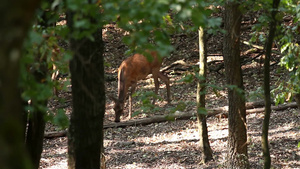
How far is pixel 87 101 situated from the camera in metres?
4.41

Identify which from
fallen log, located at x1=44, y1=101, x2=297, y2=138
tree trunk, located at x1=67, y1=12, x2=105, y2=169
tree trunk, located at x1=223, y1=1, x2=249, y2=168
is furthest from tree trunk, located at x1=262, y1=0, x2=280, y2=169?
fallen log, located at x1=44, y1=101, x2=297, y2=138

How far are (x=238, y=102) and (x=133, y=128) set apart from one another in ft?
16.3

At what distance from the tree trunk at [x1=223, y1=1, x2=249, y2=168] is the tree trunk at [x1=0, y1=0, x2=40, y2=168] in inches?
197

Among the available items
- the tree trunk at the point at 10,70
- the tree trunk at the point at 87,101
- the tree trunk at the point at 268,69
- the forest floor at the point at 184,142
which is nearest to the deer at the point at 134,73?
the forest floor at the point at 184,142

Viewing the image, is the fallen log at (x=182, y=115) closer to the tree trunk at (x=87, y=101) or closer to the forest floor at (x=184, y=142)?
the forest floor at (x=184, y=142)

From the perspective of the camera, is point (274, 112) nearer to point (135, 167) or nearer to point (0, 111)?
point (135, 167)

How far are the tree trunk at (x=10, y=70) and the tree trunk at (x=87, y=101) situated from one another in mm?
2131

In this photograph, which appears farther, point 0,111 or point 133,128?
point 133,128

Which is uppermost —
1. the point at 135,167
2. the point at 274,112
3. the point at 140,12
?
the point at 140,12

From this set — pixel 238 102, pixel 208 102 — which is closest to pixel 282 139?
pixel 238 102

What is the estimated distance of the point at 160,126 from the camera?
39.1ft

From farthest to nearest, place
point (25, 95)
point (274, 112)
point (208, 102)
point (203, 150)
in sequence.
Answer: point (208, 102)
point (274, 112)
point (203, 150)
point (25, 95)

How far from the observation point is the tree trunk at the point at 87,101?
14.2 feet

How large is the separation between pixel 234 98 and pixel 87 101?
353 centimetres
